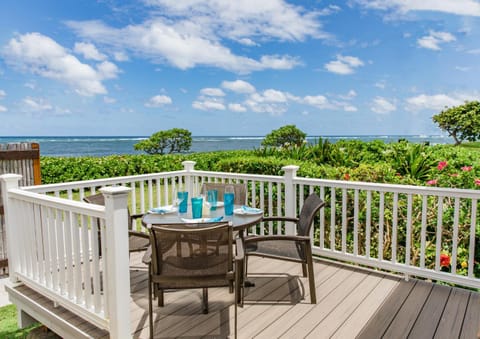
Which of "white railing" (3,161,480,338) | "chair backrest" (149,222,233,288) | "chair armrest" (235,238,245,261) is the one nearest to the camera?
"chair backrest" (149,222,233,288)

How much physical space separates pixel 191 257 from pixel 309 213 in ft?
4.28

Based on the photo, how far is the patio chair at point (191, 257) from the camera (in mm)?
2383

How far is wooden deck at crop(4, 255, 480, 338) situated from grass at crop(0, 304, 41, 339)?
130 centimetres

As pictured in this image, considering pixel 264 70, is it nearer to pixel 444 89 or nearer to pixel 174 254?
pixel 444 89

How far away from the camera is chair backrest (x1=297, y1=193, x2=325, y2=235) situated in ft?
10.2

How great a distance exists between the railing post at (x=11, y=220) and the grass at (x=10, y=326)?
2.21 feet

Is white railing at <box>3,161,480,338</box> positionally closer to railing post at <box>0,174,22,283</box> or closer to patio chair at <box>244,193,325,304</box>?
railing post at <box>0,174,22,283</box>

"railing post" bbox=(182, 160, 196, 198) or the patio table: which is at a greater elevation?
"railing post" bbox=(182, 160, 196, 198)

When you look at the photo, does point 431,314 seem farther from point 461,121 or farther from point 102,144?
point 102,144

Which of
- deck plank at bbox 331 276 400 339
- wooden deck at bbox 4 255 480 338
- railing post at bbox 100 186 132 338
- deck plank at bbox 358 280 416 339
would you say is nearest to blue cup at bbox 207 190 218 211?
wooden deck at bbox 4 255 480 338

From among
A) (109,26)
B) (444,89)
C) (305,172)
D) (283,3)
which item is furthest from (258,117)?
(305,172)

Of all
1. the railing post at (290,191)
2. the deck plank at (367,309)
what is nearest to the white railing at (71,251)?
the deck plank at (367,309)

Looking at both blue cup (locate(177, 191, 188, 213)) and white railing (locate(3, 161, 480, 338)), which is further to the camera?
blue cup (locate(177, 191, 188, 213))

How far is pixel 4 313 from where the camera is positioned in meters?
4.44
